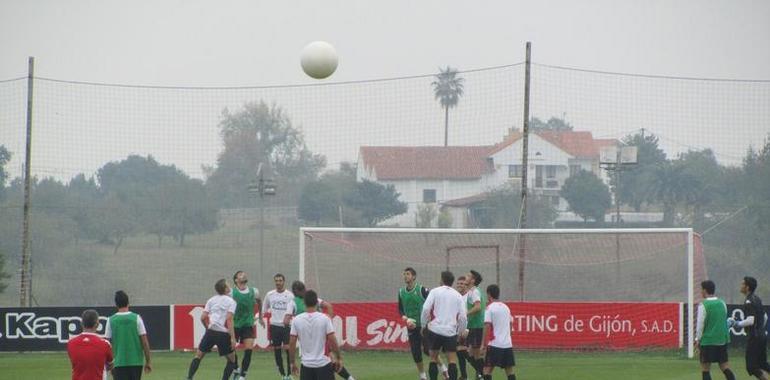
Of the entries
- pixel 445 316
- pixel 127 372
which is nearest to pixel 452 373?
pixel 445 316

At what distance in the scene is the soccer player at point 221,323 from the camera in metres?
17.2

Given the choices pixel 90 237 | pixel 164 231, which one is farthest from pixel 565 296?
pixel 90 237

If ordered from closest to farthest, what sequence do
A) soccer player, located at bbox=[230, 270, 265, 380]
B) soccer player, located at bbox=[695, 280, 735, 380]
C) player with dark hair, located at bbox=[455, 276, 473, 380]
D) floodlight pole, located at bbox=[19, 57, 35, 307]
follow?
soccer player, located at bbox=[695, 280, 735, 380], player with dark hair, located at bbox=[455, 276, 473, 380], soccer player, located at bbox=[230, 270, 265, 380], floodlight pole, located at bbox=[19, 57, 35, 307]

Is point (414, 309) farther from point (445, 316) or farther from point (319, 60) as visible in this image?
point (319, 60)

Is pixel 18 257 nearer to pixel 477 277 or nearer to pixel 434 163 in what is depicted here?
pixel 434 163

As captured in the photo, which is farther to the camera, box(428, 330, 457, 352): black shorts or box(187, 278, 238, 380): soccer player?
box(187, 278, 238, 380): soccer player

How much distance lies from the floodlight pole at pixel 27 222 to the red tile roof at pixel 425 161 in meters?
10.5

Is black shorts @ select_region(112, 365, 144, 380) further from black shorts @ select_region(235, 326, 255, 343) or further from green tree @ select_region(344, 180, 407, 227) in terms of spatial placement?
green tree @ select_region(344, 180, 407, 227)

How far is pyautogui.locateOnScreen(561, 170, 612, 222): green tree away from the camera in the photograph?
3578 centimetres

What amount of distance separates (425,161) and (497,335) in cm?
1725

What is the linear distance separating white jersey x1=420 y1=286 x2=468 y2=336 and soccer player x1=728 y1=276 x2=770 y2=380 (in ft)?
14.0

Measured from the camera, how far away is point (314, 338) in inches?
489

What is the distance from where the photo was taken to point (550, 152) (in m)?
35.7

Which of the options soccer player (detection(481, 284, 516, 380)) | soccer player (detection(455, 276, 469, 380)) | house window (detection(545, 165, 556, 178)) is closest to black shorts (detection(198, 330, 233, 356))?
soccer player (detection(455, 276, 469, 380))
